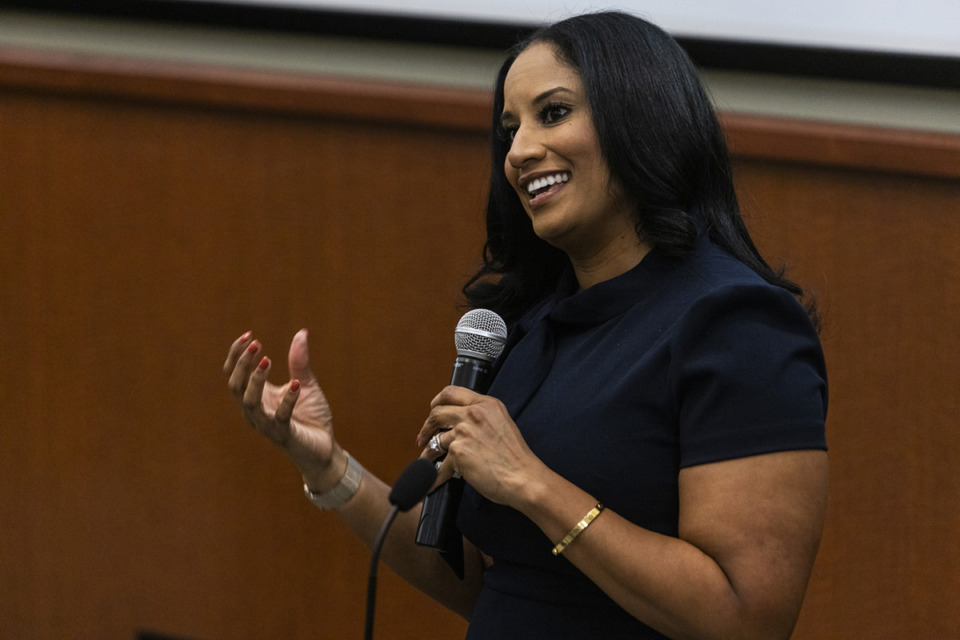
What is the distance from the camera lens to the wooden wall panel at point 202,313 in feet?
7.11

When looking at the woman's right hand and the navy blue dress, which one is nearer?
the navy blue dress

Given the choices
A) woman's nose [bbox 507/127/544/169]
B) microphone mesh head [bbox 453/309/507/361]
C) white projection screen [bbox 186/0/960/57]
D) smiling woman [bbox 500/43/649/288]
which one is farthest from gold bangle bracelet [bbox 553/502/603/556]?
white projection screen [bbox 186/0/960/57]

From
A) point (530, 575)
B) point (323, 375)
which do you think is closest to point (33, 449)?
point (323, 375)

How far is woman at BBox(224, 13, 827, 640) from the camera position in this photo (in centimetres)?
106

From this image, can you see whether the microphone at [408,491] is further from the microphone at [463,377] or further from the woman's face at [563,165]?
the woman's face at [563,165]

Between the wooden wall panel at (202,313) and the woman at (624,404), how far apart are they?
1.97 ft

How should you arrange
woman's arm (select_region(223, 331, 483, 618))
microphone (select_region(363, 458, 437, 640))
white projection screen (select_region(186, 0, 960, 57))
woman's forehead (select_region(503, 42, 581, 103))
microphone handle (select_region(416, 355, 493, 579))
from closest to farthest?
microphone (select_region(363, 458, 437, 640)) → microphone handle (select_region(416, 355, 493, 579)) → woman's forehead (select_region(503, 42, 581, 103)) → woman's arm (select_region(223, 331, 483, 618)) → white projection screen (select_region(186, 0, 960, 57))

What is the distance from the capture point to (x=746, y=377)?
1083 mm

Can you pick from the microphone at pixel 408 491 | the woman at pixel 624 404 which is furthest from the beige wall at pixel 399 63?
the microphone at pixel 408 491

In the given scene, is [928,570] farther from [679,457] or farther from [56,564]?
[56,564]

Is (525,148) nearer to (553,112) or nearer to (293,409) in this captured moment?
(553,112)

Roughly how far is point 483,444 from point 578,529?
16cm

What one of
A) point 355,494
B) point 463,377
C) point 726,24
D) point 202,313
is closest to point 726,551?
point 463,377

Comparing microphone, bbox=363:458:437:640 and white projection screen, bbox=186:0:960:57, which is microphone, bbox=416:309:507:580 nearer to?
microphone, bbox=363:458:437:640
